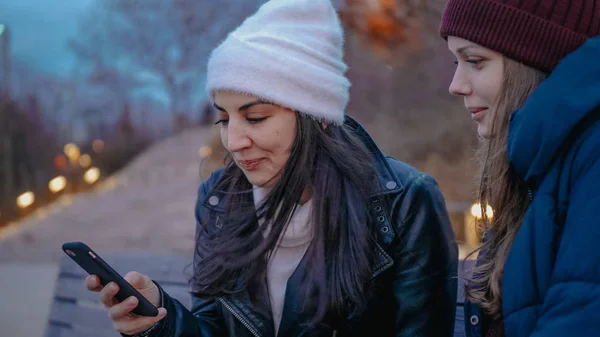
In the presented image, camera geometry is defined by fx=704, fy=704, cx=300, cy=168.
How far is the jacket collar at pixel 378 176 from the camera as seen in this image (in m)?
2.23

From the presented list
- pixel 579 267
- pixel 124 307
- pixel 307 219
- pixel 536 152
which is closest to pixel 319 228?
pixel 307 219

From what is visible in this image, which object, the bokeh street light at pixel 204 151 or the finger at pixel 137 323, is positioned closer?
the finger at pixel 137 323

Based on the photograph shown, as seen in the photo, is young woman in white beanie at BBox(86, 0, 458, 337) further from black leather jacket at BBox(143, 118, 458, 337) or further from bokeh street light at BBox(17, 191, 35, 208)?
bokeh street light at BBox(17, 191, 35, 208)

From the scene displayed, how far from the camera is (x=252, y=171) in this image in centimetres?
211

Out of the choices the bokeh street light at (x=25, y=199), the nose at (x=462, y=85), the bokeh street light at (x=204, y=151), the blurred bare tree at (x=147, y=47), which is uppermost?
the nose at (x=462, y=85)

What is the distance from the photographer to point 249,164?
2098mm

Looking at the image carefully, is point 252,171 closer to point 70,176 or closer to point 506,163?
point 506,163

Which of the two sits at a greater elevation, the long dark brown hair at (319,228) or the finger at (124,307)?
the long dark brown hair at (319,228)

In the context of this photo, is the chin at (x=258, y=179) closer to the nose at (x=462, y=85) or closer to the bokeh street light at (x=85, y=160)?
the nose at (x=462, y=85)

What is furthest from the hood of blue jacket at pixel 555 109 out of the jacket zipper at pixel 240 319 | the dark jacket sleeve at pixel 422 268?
the jacket zipper at pixel 240 319

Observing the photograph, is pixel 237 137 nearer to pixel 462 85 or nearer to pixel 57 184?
pixel 462 85

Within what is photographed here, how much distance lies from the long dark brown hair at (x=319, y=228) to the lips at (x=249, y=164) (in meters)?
0.10

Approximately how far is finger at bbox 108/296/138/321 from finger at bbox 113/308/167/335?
48mm

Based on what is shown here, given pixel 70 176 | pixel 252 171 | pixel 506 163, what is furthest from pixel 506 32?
pixel 70 176
